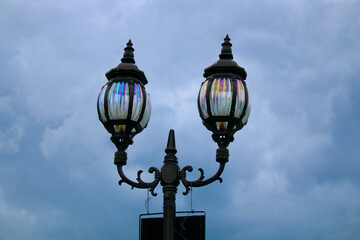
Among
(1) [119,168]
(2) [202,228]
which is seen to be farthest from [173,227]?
(1) [119,168]

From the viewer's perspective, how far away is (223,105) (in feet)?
27.7

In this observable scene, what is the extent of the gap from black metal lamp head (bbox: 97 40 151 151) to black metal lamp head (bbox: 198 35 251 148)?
2.48 ft

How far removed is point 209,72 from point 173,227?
1.99 m

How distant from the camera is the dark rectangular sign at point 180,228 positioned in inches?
321

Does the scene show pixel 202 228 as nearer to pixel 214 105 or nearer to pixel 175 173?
Result: pixel 175 173

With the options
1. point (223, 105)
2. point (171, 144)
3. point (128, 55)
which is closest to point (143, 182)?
point (171, 144)

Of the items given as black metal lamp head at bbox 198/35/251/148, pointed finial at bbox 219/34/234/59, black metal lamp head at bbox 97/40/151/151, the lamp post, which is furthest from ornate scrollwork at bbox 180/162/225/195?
pointed finial at bbox 219/34/234/59

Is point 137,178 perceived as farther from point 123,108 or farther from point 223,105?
point 223,105

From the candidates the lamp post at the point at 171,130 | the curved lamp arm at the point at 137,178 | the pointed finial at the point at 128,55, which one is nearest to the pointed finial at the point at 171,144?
the lamp post at the point at 171,130

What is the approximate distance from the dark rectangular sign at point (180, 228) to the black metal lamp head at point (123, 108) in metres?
1.00

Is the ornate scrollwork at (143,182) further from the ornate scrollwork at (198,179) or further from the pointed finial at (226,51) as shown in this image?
the pointed finial at (226,51)

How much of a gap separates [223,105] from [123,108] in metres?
1.21

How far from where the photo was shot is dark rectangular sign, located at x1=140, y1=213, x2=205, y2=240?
8148 millimetres

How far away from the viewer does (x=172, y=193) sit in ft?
27.1
